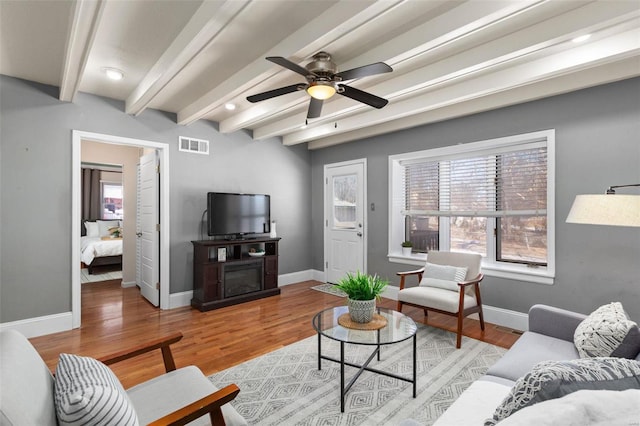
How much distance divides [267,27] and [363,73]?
0.78m

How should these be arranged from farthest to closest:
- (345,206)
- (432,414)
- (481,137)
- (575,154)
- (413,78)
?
1. (345,206)
2. (481,137)
3. (575,154)
4. (413,78)
5. (432,414)

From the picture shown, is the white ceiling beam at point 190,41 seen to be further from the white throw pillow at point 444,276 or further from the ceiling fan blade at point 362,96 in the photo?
the white throw pillow at point 444,276

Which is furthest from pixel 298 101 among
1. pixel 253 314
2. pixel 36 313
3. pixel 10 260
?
pixel 36 313

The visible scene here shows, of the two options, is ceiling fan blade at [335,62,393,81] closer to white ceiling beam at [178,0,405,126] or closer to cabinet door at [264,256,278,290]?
white ceiling beam at [178,0,405,126]

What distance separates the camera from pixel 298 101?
3.30m

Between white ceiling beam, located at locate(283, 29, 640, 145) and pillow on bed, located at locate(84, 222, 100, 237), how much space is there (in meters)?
6.95

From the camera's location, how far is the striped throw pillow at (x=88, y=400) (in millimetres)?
947

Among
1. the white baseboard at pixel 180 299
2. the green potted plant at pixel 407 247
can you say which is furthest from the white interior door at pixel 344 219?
the white baseboard at pixel 180 299

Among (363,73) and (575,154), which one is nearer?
(363,73)

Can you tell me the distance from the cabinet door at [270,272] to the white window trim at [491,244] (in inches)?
68.8

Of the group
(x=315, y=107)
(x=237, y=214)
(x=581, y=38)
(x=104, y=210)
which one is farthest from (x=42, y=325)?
(x=104, y=210)

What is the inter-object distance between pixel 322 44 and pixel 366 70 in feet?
1.22

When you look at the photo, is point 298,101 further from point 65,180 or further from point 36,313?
point 36,313

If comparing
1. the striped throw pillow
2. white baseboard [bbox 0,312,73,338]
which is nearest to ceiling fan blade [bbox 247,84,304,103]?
the striped throw pillow
